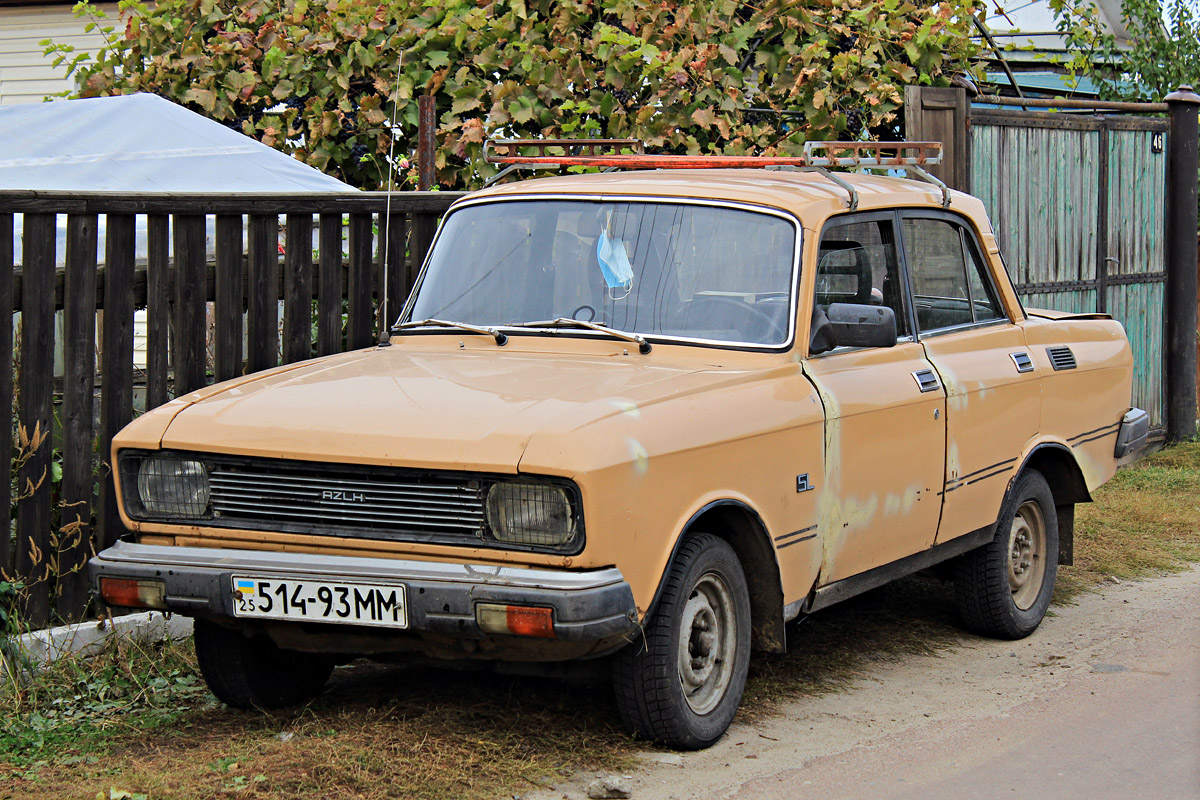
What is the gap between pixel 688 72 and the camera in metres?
9.30

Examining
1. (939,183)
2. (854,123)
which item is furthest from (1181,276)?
(939,183)

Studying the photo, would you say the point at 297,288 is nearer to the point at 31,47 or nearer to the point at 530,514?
the point at 530,514

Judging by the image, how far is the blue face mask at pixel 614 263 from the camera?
528 centimetres

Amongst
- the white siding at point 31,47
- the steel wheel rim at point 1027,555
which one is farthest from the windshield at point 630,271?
the white siding at point 31,47

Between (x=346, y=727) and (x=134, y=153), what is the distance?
4456mm

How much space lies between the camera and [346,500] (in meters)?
4.27

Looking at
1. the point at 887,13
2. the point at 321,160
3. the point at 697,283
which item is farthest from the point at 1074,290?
the point at 697,283

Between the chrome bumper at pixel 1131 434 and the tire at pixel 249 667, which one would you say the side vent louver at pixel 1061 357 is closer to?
the chrome bumper at pixel 1131 434

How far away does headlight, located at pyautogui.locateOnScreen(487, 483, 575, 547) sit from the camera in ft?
13.2

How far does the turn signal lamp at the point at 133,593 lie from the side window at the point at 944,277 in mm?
3172

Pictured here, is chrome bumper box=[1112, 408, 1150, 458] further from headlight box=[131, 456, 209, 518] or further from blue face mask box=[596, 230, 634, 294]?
headlight box=[131, 456, 209, 518]

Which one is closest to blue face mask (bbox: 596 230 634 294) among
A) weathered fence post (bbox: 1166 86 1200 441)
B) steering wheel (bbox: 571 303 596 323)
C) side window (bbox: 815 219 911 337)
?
steering wheel (bbox: 571 303 596 323)

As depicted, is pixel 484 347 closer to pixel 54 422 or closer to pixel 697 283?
pixel 697 283

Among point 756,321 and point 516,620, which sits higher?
point 756,321
